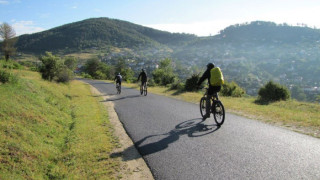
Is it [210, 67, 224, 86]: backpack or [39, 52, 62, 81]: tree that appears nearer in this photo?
[210, 67, 224, 86]: backpack

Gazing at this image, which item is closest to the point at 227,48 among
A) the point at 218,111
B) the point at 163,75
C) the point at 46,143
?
the point at 163,75

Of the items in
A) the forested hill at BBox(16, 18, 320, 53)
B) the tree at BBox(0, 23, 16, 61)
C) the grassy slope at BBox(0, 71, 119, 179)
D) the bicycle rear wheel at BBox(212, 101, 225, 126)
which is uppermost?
the forested hill at BBox(16, 18, 320, 53)

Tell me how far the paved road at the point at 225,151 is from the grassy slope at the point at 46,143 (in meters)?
1.10

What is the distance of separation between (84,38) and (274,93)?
570ft

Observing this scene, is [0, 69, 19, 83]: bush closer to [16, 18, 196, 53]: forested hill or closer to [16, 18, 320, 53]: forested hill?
[16, 18, 320, 53]: forested hill

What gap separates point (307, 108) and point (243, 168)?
10.8m

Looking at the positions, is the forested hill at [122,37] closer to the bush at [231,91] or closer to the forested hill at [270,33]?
the forested hill at [270,33]

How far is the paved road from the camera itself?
451 cm

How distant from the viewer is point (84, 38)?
17388 centimetres

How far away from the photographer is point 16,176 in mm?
4637

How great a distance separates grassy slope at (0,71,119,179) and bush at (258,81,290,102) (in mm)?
12940

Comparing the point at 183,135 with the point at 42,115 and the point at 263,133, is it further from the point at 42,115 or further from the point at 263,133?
the point at 42,115

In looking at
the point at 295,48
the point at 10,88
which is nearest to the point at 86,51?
the point at 295,48

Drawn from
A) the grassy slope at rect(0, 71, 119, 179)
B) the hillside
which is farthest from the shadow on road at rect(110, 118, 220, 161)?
the hillside
